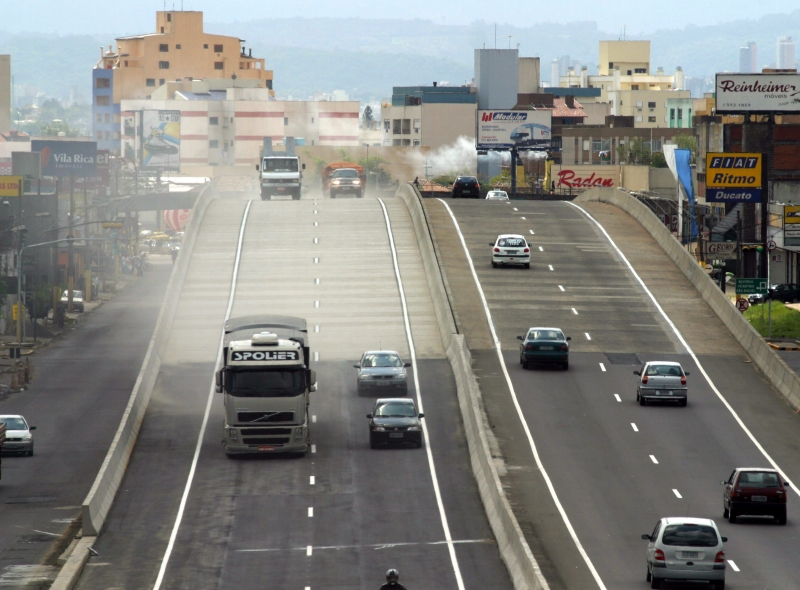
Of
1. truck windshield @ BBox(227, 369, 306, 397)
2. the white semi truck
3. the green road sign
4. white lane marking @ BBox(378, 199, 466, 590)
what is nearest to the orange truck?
white lane marking @ BBox(378, 199, 466, 590)

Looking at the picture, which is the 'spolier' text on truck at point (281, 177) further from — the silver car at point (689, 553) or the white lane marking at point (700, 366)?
the silver car at point (689, 553)

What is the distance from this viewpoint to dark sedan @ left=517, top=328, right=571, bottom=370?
53406mm

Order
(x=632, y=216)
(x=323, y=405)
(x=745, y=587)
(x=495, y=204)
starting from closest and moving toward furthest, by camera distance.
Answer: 1. (x=745, y=587)
2. (x=323, y=405)
3. (x=632, y=216)
4. (x=495, y=204)

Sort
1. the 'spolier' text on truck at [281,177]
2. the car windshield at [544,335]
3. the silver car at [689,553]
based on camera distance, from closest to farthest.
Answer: the silver car at [689,553]
the car windshield at [544,335]
the 'spolier' text on truck at [281,177]

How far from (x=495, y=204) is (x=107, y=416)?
4400cm

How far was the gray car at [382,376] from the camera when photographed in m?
49.5

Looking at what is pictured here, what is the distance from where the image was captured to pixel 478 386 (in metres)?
50.9

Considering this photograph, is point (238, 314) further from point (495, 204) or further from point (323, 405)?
point (495, 204)

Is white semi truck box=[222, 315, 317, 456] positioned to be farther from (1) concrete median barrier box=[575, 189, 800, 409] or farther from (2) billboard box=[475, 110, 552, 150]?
(2) billboard box=[475, 110, 552, 150]

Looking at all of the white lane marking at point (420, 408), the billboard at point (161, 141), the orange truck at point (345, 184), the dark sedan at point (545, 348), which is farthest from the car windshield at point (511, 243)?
the billboard at point (161, 141)

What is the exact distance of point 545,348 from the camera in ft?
175

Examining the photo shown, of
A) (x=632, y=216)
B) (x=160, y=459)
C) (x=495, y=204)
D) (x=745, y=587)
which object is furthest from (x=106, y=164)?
(x=745, y=587)

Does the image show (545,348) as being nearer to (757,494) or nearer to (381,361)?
(381,361)

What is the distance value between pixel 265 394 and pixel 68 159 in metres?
88.7
